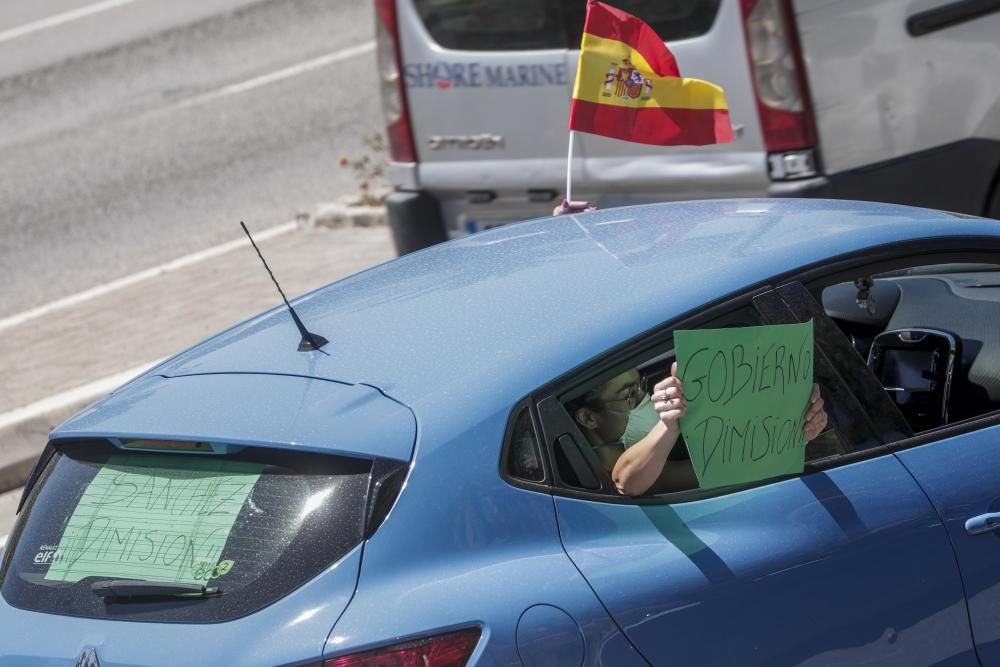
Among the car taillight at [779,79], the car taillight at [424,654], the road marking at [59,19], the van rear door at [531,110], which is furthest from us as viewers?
the road marking at [59,19]

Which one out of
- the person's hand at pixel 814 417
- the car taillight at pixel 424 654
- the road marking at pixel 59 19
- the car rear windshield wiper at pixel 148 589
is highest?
the car rear windshield wiper at pixel 148 589

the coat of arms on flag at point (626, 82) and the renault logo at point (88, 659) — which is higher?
the coat of arms on flag at point (626, 82)

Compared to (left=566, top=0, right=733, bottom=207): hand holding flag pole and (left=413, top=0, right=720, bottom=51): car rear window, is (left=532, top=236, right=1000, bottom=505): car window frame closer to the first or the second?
(left=566, top=0, right=733, bottom=207): hand holding flag pole

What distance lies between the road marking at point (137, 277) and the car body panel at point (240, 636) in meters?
6.30

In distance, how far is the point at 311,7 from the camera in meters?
15.7

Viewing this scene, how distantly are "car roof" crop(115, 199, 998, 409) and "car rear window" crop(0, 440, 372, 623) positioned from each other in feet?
0.81

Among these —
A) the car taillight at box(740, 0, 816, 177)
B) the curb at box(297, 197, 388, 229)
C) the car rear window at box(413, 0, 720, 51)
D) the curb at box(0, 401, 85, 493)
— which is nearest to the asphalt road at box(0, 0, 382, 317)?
the curb at box(297, 197, 388, 229)

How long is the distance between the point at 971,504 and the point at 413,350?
3.88 ft

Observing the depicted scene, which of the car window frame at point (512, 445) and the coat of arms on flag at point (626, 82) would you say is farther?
the coat of arms on flag at point (626, 82)

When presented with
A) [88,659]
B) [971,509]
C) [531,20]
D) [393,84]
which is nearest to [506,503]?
[88,659]

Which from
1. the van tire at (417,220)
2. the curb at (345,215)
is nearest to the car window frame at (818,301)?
the van tire at (417,220)

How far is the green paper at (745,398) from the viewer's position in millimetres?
2658

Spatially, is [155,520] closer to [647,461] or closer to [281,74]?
[647,461]

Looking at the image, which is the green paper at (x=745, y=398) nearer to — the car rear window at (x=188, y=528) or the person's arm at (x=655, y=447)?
the person's arm at (x=655, y=447)
